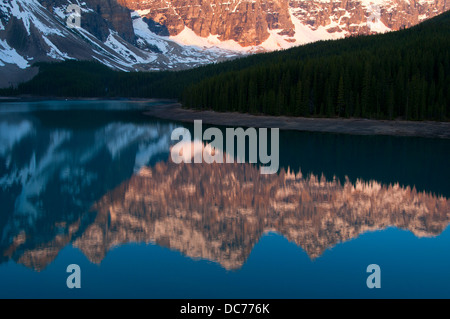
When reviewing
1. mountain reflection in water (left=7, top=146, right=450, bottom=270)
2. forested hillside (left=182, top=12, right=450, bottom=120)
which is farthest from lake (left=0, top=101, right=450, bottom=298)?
forested hillside (left=182, top=12, right=450, bottom=120)

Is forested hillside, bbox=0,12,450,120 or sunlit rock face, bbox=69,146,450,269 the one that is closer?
sunlit rock face, bbox=69,146,450,269

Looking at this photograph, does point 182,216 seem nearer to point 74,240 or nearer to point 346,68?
point 74,240

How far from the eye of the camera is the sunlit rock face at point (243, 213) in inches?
788

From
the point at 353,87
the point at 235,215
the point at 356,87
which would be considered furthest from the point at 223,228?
the point at 353,87

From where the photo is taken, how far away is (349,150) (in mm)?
49375

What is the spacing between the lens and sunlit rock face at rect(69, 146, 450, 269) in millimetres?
20016

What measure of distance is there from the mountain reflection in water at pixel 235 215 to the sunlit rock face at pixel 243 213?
0.04 m

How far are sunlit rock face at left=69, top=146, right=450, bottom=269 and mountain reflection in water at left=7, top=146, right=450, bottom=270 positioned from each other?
0.04 meters

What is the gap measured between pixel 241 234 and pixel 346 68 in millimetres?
68922

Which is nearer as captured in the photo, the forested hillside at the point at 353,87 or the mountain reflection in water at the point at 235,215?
the mountain reflection in water at the point at 235,215

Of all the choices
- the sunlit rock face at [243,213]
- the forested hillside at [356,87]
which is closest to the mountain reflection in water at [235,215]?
the sunlit rock face at [243,213]

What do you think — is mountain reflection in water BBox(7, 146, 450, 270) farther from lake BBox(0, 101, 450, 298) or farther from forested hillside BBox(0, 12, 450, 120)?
forested hillside BBox(0, 12, 450, 120)

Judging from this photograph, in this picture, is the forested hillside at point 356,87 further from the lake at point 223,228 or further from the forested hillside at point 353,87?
the lake at point 223,228

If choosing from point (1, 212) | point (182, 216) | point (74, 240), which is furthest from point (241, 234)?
point (1, 212)
